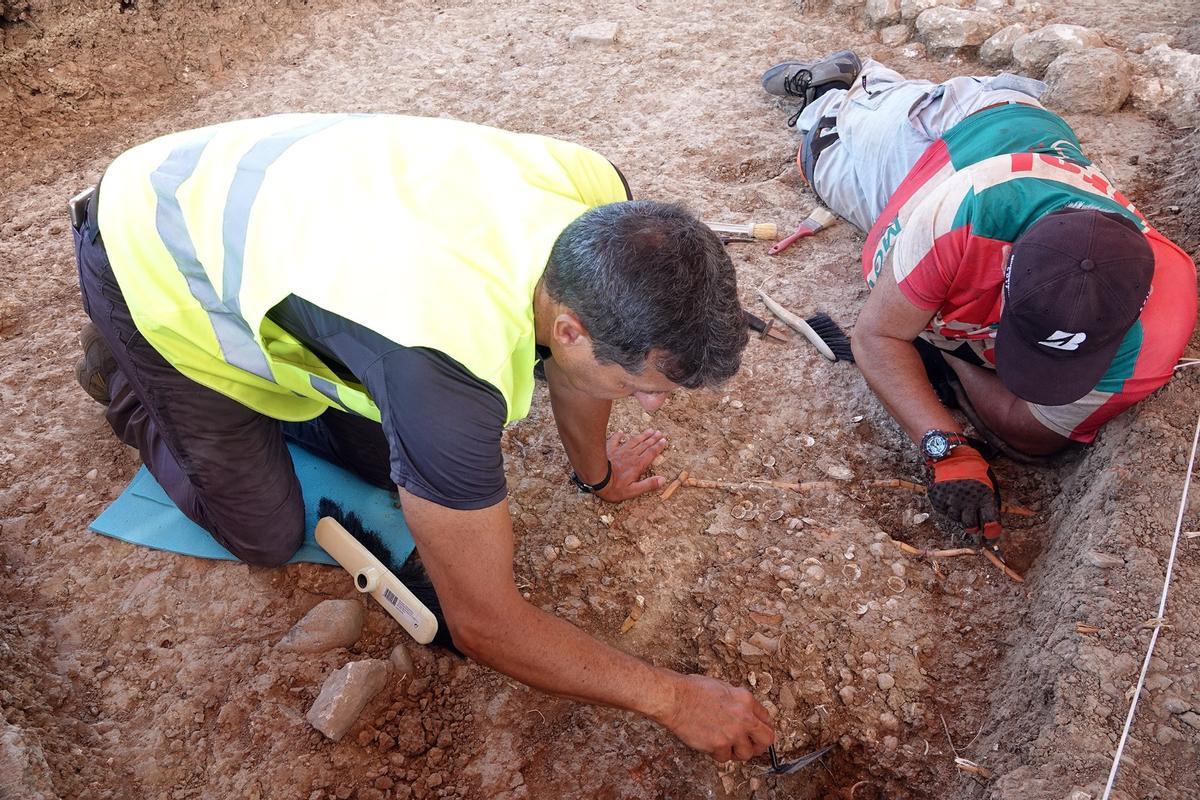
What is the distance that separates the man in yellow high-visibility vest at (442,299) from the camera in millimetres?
1426

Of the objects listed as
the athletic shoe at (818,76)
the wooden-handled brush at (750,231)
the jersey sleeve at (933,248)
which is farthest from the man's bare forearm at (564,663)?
the athletic shoe at (818,76)

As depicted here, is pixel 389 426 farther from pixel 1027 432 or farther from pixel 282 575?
pixel 1027 432

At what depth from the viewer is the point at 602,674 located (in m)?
1.65

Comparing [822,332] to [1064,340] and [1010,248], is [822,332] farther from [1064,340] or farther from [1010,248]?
[1064,340]

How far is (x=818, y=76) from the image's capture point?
383 cm

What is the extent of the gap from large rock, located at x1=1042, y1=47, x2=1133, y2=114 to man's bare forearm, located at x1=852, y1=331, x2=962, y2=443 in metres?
2.13

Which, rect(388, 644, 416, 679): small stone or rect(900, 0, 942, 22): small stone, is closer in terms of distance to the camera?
rect(388, 644, 416, 679): small stone

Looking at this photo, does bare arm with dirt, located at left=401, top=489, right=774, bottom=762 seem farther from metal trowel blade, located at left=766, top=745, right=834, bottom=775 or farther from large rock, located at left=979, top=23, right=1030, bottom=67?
large rock, located at left=979, top=23, right=1030, bottom=67

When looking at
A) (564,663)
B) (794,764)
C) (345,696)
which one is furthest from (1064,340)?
(345,696)

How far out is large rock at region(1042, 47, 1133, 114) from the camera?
3.78 metres

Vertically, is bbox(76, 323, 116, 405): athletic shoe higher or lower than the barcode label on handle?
higher

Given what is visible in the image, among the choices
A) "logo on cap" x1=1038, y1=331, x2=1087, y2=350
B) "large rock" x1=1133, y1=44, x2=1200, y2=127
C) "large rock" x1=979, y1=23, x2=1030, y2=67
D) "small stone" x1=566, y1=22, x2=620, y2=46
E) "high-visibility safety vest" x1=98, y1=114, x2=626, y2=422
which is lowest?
"large rock" x1=1133, y1=44, x2=1200, y2=127

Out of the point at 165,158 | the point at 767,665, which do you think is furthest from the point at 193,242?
the point at 767,665

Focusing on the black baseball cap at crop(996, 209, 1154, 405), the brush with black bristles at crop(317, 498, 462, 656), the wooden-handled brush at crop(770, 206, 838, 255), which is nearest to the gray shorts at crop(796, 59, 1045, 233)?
the wooden-handled brush at crop(770, 206, 838, 255)
